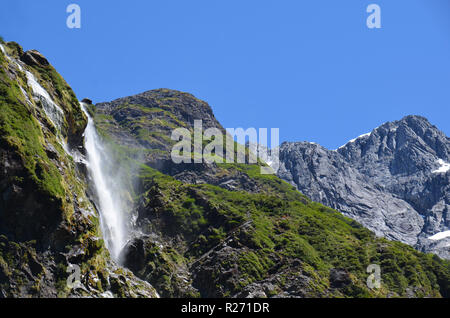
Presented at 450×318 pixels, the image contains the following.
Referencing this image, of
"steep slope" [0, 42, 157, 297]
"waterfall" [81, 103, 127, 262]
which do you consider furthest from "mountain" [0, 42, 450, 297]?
"waterfall" [81, 103, 127, 262]

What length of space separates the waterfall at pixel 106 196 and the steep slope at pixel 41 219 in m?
13.2

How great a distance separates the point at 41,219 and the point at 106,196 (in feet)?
124

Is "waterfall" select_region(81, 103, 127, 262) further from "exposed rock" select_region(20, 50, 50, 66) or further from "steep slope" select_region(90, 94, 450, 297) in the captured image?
"exposed rock" select_region(20, 50, 50, 66)

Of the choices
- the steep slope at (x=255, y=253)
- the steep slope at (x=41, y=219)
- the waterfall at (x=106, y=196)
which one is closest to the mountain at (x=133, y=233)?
the steep slope at (x=41, y=219)

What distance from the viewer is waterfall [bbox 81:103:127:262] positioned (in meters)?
72.0

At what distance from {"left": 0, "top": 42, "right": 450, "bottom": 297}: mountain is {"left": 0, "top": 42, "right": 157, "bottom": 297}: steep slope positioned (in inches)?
4.7

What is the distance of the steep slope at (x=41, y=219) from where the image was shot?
1775 inches

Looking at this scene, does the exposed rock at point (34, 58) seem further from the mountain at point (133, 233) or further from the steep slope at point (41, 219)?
the steep slope at point (41, 219)

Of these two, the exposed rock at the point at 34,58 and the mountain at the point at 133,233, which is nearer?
the mountain at the point at 133,233

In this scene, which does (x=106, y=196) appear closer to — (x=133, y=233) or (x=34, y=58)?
(x=133, y=233)

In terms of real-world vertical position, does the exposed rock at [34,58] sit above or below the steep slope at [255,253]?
above
